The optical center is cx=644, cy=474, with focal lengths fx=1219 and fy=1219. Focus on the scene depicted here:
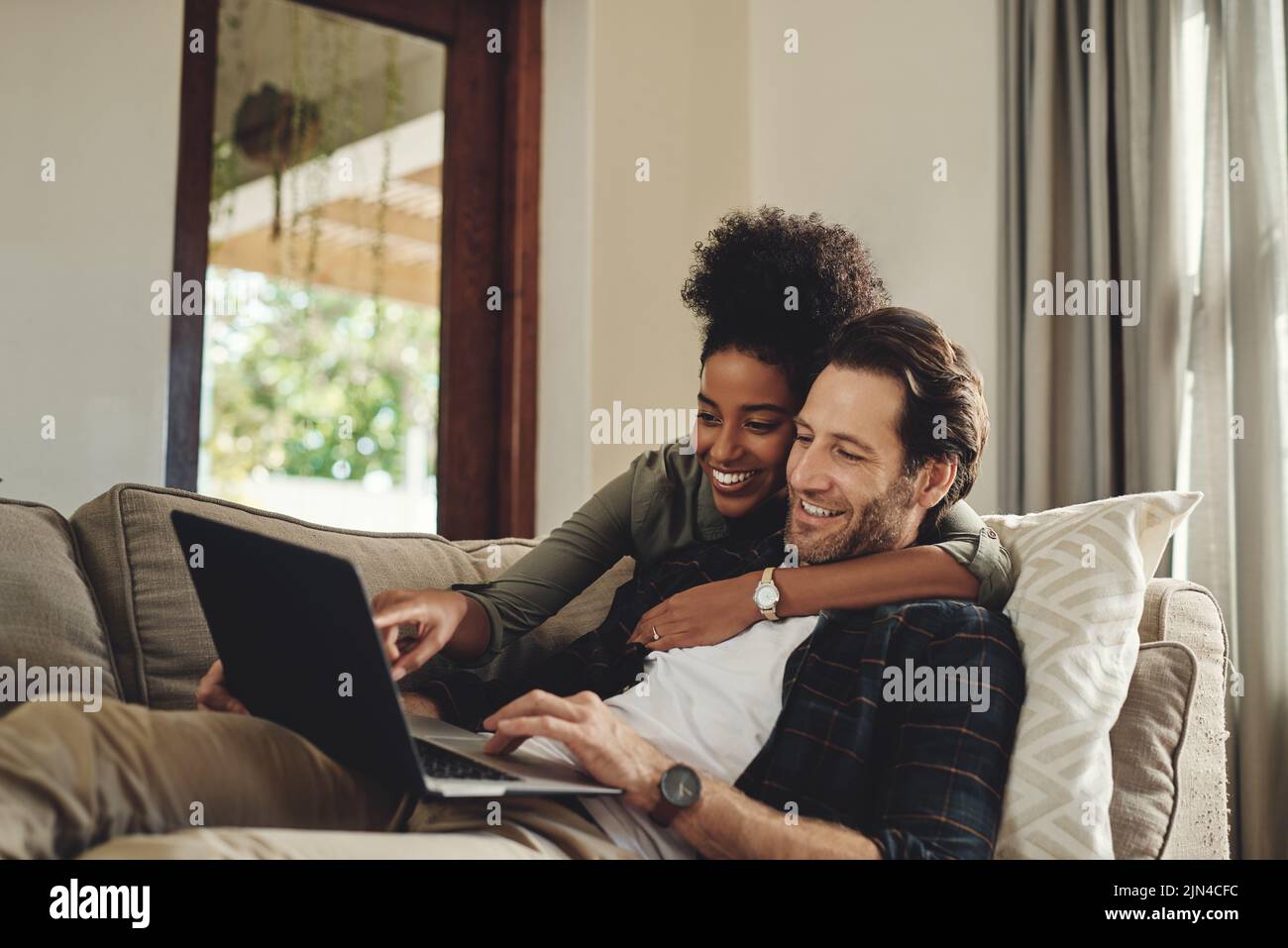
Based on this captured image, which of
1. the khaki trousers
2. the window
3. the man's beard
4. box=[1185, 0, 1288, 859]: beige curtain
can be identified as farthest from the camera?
the window

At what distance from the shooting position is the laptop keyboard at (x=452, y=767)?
1.08 meters

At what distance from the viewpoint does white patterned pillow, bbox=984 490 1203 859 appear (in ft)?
3.87

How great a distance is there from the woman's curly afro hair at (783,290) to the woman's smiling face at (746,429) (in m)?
0.02

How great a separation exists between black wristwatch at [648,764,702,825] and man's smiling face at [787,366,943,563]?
39cm

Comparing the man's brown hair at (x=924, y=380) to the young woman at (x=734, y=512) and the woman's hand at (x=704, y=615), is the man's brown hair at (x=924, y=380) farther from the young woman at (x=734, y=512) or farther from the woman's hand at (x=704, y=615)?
the woman's hand at (x=704, y=615)

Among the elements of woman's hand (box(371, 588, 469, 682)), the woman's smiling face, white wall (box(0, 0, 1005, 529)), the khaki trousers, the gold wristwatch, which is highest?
Result: white wall (box(0, 0, 1005, 529))

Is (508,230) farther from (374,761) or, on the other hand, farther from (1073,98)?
(374,761)

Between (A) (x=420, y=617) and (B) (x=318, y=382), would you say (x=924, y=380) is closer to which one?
(A) (x=420, y=617)

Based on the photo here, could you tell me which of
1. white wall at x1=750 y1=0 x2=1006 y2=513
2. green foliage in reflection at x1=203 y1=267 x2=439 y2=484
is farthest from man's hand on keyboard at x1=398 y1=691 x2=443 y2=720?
green foliage in reflection at x1=203 y1=267 x2=439 y2=484

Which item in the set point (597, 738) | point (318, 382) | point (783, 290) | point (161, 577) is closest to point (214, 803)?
point (597, 738)

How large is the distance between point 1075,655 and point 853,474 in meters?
0.31

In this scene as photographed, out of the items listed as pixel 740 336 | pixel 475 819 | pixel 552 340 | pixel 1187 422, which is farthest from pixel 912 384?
pixel 552 340

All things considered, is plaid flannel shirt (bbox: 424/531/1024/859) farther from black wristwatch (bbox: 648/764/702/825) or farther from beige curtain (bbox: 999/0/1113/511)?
beige curtain (bbox: 999/0/1113/511)

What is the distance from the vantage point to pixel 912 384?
138 cm
